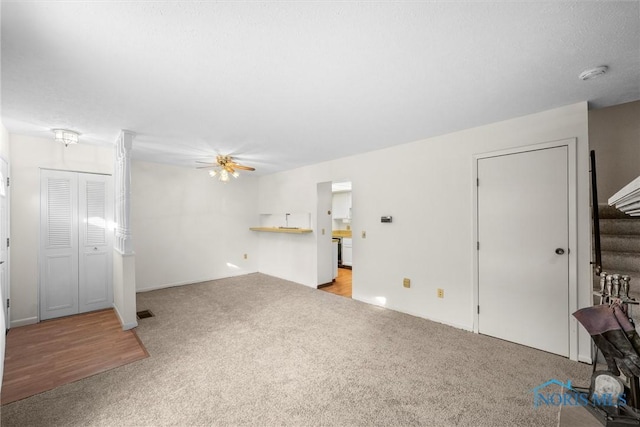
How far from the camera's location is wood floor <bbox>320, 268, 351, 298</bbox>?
4.88 metres

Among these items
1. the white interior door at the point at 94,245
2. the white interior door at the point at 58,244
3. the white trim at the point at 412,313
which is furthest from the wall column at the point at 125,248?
the white trim at the point at 412,313

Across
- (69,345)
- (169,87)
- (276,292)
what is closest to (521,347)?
(276,292)

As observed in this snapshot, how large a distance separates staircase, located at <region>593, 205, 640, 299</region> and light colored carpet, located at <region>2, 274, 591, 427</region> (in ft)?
3.32

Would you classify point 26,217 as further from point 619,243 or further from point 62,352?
point 619,243

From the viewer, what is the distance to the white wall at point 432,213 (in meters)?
2.54

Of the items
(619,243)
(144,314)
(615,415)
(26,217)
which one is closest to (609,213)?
(619,243)

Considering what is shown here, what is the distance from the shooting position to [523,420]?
1774mm

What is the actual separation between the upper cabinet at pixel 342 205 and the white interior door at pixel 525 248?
466cm

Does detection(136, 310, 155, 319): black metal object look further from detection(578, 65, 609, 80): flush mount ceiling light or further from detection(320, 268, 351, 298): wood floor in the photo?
detection(578, 65, 609, 80): flush mount ceiling light

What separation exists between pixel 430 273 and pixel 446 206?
913 mm

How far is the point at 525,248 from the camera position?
278 centimetres

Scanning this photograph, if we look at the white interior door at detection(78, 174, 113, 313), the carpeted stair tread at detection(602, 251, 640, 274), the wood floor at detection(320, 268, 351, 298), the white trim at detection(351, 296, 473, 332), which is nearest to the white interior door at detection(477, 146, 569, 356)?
the white trim at detection(351, 296, 473, 332)

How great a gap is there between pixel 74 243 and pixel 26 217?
1.99 ft

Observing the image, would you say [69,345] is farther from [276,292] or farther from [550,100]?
[550,100]
